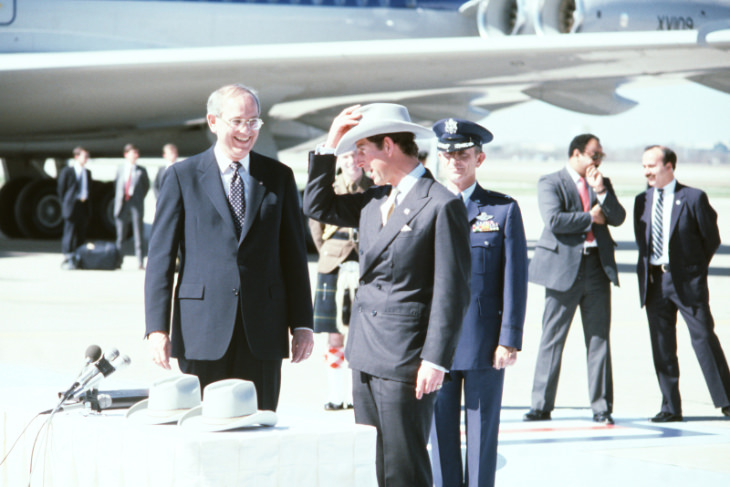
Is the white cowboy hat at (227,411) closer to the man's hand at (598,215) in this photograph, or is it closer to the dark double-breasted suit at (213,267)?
the dark double-breasted suit at (213,267)

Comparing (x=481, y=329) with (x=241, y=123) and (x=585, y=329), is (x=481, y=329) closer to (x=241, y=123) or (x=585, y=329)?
(x=241, y=123)

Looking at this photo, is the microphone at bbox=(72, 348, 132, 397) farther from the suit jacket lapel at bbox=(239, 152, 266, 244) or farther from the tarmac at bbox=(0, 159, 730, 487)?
the suit jacket lapel at bbox=(239, 152, 266, 244)

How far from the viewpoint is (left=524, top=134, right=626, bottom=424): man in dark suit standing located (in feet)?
20.5

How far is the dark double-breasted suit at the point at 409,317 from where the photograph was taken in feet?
11.4

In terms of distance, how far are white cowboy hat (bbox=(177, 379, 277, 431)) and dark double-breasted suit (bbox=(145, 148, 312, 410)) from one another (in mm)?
851

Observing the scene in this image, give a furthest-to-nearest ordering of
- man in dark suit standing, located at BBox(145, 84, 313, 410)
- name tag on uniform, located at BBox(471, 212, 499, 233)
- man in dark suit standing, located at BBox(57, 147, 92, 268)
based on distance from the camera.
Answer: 1. man in dark suit standing, located at BBox(57, 147, 92, 268)
2. name tag on uniform, located at BBox(471, 212, 499, 233)
3. man in dark suit standing, located at BBox(145, 84, 313, 410)

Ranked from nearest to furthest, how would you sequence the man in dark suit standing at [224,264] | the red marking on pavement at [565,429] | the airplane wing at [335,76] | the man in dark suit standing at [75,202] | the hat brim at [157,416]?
the hat brim at [157,416]
the man in dark suit standing at [224,264]
the red marking on pavement at [565,429]
the airplane wing at [335,76]
the man in dark suit standing at [75,202]

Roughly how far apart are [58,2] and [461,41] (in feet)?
Result: 17.7

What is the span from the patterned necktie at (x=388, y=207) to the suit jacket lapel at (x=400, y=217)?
0.22ft

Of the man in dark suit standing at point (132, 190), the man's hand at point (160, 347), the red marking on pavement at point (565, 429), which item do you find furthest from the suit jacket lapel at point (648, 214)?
the man in dark suit standing at point (132, 190)

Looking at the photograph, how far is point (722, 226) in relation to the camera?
26.9m

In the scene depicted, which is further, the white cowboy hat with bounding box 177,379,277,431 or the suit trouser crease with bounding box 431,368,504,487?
the suit trouser crease with bounding box 431,368,504,487

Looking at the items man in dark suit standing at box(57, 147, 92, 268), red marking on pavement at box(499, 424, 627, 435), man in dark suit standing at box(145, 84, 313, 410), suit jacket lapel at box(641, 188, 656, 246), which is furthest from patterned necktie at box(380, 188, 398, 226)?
man in dark suit standing at box(57, 147, 92, 268)

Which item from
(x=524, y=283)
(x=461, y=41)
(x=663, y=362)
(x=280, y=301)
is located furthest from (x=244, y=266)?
(x=461, y=41)
